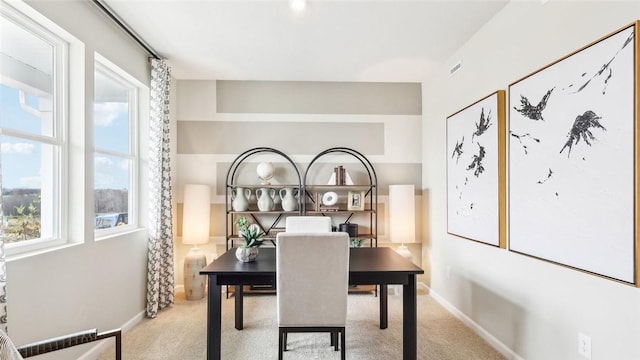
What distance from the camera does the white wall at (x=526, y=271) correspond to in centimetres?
158

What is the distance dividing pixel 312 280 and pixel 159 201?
1996 mm

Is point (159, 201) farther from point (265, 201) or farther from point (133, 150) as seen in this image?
point (265, 201)

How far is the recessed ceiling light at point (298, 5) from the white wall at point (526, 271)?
59.4 inches

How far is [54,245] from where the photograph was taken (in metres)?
2.09

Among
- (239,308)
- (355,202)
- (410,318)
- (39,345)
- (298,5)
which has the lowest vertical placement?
(239,308)

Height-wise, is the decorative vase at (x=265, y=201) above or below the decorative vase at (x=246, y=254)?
above

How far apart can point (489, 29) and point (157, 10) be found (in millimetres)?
2630

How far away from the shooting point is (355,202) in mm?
3850

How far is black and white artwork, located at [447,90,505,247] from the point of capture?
2439mm

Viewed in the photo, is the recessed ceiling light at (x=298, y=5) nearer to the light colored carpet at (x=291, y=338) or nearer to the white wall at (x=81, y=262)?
the white wall at (x=81, y=262)

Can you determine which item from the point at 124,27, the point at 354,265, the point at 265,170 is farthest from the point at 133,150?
the point at 354,265

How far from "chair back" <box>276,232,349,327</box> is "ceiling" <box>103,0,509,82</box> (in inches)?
67.6

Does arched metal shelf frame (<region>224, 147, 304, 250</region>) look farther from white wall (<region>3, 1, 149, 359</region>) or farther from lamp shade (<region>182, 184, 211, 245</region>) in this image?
white wall (<region>3, 1, 149, 359</region>)

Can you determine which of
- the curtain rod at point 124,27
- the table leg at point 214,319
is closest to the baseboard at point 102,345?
the table leg at point 214,319
